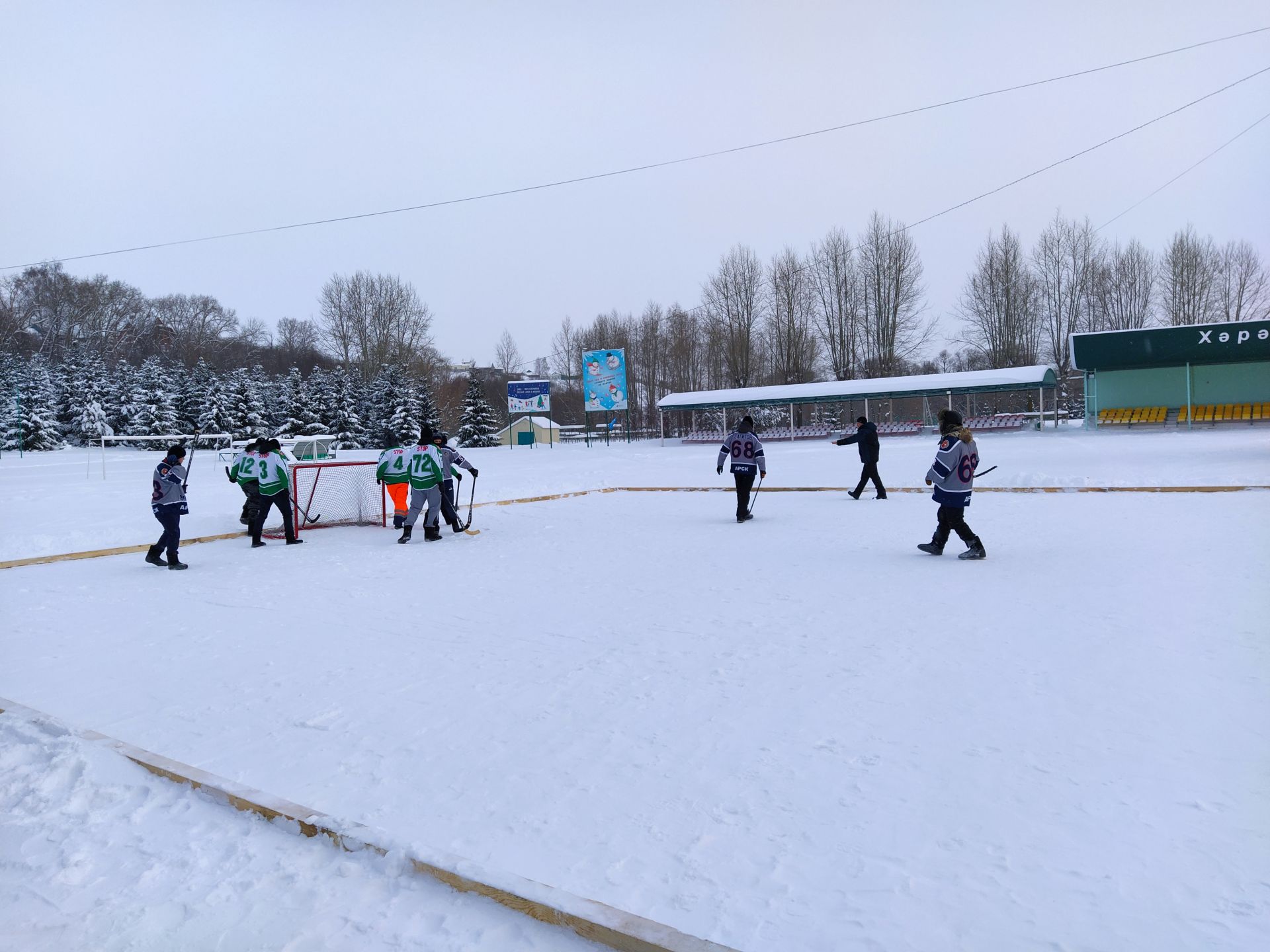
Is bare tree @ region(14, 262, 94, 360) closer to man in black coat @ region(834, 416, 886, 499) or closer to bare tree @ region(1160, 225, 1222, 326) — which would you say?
man in black coat @ region(834, 416, 886, 499)

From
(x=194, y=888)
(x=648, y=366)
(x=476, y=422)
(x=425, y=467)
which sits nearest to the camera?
(x=194, y=888)

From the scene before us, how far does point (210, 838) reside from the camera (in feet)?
11.2

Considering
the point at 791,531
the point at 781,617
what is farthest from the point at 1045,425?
the point at 781,617

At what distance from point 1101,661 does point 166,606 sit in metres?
8.38

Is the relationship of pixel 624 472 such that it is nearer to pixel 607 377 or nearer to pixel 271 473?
pixel 271 473

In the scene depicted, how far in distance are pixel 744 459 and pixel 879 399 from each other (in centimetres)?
3316

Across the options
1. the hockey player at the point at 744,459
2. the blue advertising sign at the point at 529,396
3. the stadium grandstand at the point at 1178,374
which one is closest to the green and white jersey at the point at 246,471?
the hockey player at the point at 744,459

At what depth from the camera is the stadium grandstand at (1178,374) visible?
32.6 meters

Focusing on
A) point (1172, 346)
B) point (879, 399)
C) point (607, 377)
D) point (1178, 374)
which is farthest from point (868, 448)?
point (607, 377)

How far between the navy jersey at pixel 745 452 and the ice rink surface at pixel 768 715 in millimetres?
3353

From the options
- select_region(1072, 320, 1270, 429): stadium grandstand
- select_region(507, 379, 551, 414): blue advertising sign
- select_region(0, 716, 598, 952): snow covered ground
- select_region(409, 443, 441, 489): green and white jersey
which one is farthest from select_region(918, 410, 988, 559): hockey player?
select_region(507, 379, 551, 414): blue advertising sign

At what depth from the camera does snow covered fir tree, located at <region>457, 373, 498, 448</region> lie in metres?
53.6

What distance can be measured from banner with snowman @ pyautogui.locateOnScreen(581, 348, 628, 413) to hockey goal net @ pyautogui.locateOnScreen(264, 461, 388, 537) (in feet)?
99.5

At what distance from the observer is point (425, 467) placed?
1281 centimetres
